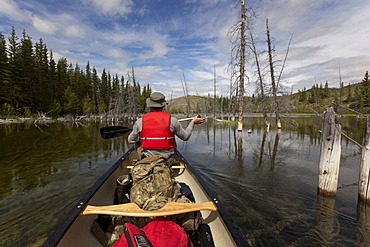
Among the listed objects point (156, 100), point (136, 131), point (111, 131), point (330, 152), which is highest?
point (156, 100)

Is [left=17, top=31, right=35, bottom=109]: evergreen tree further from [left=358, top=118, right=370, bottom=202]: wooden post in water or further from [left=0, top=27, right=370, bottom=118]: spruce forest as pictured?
[left=358, top=118, right=370, bottom=202]: wooden post in water

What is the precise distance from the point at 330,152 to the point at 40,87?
204ft

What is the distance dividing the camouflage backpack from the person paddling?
2.73 ft

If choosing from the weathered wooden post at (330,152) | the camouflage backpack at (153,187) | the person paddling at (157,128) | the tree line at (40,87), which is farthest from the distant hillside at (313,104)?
the tree line at (40,87)

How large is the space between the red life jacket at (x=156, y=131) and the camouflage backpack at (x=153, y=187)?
83cm

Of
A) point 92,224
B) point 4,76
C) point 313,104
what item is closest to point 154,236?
point 92,224

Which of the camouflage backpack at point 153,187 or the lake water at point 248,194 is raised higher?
the camouflage backpack at point 153,187

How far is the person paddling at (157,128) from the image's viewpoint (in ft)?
11.8

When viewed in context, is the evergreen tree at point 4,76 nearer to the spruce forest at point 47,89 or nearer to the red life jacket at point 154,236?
the spruce forest at point 47,89

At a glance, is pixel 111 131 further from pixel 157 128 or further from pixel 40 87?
pixel 40 87

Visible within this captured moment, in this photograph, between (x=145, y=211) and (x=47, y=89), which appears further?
(x=47, y=89)

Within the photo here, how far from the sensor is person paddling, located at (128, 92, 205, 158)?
3609mm

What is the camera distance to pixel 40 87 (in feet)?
172

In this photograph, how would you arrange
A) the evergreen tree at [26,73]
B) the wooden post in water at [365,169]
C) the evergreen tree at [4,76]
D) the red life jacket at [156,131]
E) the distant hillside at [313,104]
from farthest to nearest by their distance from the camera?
the evergreen tree at [26,73]
the evergreen tree at [4,76]
the distant hillside at [313,104]
the wooden post in water at [365,169]
the red life jacket at [156,131]
